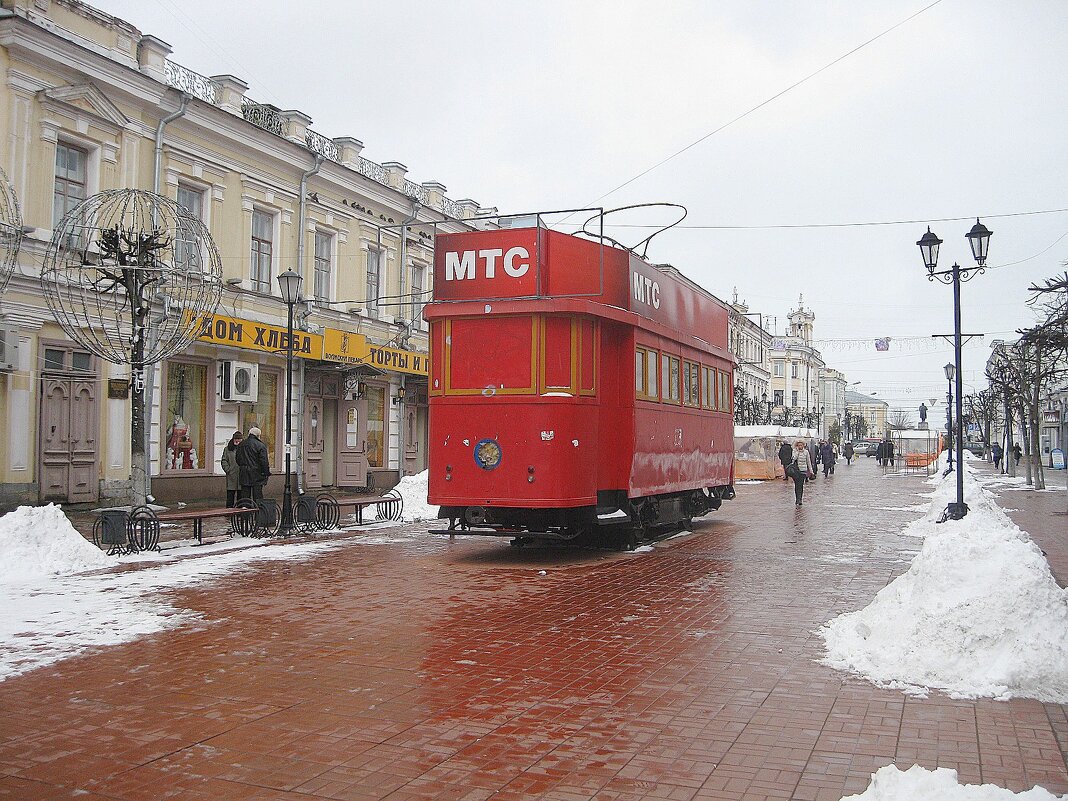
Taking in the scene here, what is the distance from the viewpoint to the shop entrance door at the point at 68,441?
18156 mm

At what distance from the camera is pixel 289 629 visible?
827 cm

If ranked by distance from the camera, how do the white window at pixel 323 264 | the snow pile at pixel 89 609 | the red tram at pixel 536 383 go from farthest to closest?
the white window at pixel 323 264 < the red tram at pixel 536 383 < the snow pile at pixel 89 609

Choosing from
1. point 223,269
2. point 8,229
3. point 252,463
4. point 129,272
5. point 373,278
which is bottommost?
point 252,463

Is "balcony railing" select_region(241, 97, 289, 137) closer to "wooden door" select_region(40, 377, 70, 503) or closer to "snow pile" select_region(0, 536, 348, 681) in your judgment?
"wooden door" select_region(40, 377, 70, 503)

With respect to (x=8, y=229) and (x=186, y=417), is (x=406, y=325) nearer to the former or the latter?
(x=186, y=417)

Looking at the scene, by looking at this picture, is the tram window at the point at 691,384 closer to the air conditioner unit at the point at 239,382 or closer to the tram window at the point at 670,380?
the tram window at the point at 670,380

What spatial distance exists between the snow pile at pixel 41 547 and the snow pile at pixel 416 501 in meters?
7.93

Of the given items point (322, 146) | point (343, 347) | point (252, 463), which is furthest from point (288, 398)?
point (322, 146)

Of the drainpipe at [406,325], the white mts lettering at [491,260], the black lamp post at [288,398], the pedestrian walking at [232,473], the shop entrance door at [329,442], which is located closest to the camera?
the white mts lettering at [491,260]

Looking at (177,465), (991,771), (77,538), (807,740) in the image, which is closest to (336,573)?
(77,538)

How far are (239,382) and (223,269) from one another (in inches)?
108

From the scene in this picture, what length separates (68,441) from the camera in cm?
1859

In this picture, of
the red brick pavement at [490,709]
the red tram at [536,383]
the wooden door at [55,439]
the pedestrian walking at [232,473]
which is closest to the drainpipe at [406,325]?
the pedestrian walking at [232,473]

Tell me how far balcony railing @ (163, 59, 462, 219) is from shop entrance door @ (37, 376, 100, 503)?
24.5ft
